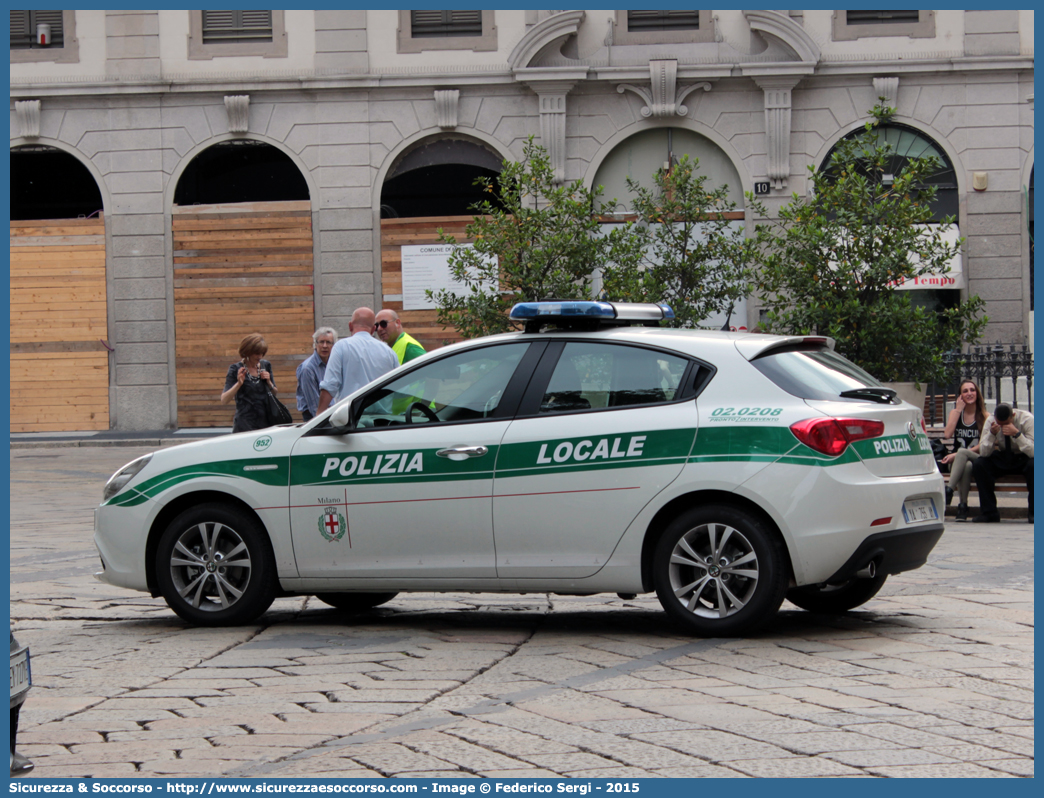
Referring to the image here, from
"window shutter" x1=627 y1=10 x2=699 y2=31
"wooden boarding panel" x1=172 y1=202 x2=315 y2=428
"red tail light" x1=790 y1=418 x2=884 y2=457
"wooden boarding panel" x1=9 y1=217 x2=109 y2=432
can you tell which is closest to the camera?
"red tail light" x1=790 y1=418 x2=884 y2=457

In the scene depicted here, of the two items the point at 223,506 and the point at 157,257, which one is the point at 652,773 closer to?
the point at 223,506

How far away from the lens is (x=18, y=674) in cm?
392

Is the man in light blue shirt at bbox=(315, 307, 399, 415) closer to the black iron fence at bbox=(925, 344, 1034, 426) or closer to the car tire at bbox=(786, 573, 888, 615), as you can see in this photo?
the car tire at bbox=(786, 573, 888, 615)

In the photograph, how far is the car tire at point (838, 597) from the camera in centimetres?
707

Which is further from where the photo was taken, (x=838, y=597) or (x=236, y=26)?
(x=236, y=26)

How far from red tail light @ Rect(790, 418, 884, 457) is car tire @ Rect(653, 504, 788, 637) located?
437mm

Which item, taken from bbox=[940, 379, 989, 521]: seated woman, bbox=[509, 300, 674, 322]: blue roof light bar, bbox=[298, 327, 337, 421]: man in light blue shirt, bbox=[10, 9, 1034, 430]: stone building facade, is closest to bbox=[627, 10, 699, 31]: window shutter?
bbox=[10, 9, 1034, 430]: stone building facade

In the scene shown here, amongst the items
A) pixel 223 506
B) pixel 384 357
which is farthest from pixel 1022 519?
pixel 223 506

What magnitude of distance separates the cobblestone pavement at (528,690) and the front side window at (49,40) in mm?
17636

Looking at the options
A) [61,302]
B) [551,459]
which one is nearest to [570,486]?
[551,459]

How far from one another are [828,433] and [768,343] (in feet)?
1.98

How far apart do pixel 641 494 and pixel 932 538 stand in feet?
4.69

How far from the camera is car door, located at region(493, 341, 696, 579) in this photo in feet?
20.9

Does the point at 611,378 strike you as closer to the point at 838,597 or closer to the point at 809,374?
the point at 809,374
